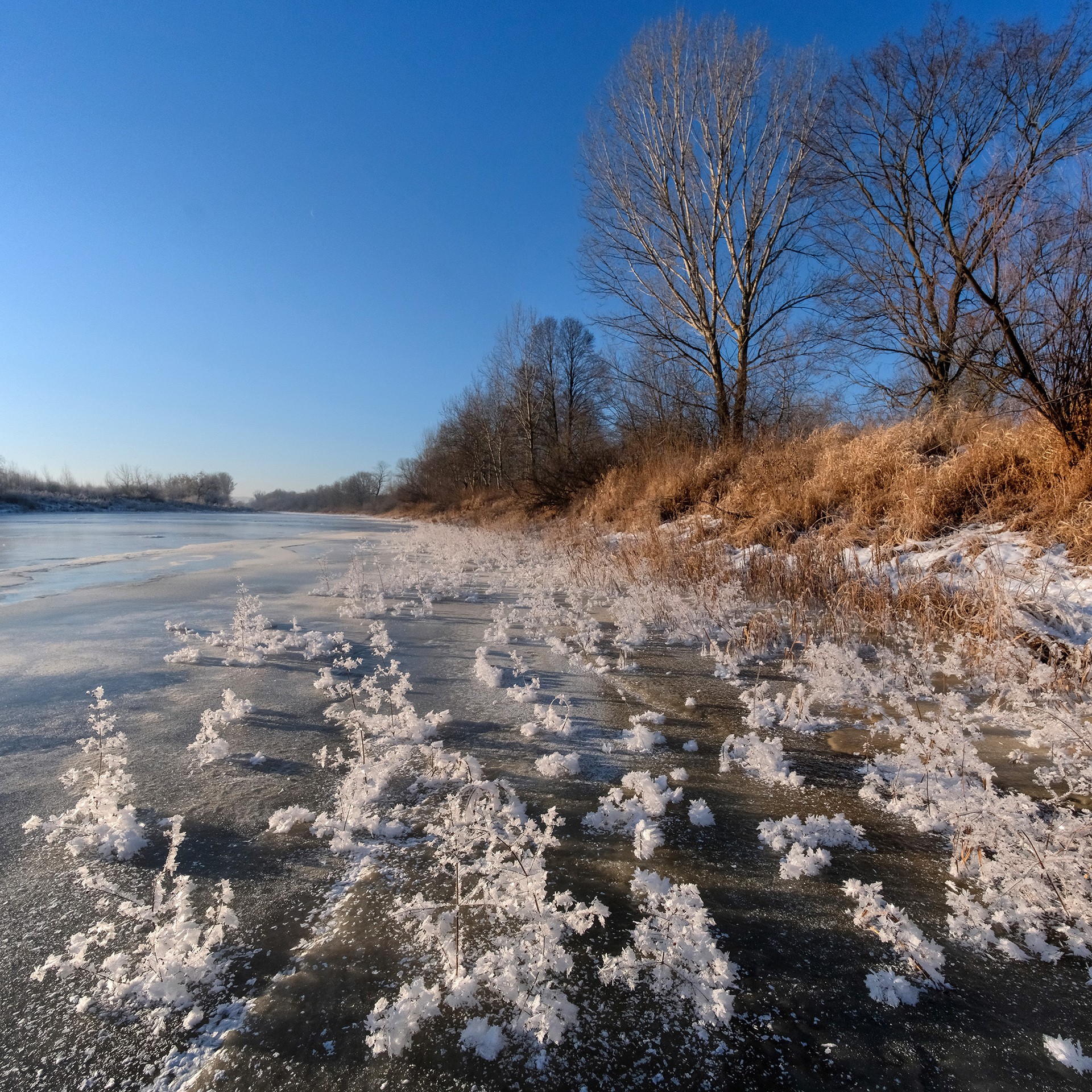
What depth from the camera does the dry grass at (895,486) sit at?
4402 millimetres

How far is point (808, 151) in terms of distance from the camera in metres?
10.5

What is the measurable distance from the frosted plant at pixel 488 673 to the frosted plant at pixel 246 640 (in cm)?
148

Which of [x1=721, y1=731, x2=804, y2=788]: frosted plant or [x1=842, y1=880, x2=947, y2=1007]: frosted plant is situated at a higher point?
[x1=721, y1=731, x2=804, y2=788]: frosted plant

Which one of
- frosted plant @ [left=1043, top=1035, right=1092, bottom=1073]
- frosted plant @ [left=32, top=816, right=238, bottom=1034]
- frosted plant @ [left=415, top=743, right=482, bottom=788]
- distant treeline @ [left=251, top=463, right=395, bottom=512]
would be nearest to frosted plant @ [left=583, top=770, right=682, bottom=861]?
frosted plant @ [left=415, top=743, right=482, bottom=788]

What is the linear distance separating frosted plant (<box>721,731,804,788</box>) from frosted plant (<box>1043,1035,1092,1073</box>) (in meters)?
1.01

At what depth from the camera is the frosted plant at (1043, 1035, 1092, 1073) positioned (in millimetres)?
1085

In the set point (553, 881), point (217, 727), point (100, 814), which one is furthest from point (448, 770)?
point (217, 727)

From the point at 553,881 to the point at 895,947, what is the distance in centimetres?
88

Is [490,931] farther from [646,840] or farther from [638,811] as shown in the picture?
[638,811]

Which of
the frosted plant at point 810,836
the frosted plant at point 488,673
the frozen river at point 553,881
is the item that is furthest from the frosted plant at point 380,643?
the frosted plant at point 810,836

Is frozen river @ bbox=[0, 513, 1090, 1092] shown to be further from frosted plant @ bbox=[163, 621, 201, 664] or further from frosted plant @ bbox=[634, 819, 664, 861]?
frosted plant @ bbox=[163, 621, 201, 664]

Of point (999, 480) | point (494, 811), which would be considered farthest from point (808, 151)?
point (494, 811)

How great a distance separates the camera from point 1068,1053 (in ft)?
3.62

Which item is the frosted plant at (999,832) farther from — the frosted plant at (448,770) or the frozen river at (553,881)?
the frosted plant at (448,770)
